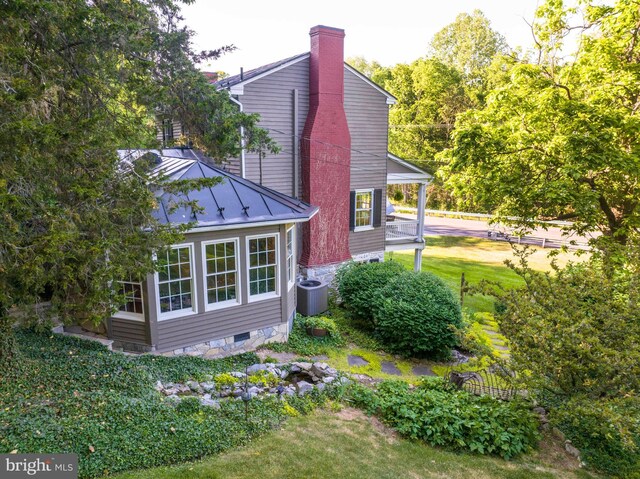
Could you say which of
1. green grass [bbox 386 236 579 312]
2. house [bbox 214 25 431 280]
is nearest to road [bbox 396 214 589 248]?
green grass [bbox 386 236 579 312]

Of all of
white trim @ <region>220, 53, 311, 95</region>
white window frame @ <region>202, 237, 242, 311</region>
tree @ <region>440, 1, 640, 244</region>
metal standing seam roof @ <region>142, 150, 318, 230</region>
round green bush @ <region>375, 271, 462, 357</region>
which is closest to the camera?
metal standing seam roof @ <region>142, 150, 318, 230</region>

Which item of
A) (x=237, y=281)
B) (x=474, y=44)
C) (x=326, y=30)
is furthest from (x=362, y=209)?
(x=474, y=44)

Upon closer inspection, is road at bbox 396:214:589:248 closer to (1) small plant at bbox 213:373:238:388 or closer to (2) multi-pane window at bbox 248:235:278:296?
(2) multi-pane window at bbox 248:235:278:296

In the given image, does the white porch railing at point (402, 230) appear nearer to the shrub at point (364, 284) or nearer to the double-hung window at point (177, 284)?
the shrub at point (364, 284)

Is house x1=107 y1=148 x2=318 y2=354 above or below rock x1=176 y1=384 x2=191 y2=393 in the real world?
above

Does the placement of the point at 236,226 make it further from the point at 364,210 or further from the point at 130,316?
the point at 364,210

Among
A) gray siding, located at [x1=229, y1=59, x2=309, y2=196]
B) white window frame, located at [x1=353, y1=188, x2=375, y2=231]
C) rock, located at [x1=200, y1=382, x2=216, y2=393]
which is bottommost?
rock, located at [x1=200, y1=382, x2=216, y2=393]
